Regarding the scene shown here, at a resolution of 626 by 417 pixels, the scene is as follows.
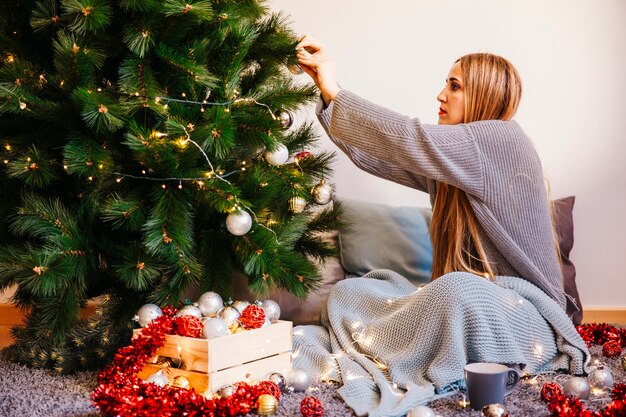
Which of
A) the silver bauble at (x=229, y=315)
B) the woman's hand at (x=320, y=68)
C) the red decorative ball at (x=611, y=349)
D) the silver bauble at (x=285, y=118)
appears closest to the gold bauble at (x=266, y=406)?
the silver bauble at (x=229, y=315)

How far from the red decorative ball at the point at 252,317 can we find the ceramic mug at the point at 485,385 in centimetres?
44

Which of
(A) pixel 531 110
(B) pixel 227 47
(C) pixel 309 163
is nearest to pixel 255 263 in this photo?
(C) pixel 309 163

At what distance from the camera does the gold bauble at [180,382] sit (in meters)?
1.33

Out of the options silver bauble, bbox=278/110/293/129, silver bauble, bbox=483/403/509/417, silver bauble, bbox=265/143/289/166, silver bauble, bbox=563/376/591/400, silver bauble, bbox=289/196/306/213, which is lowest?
silver bauble, bbox=289/196/306/213

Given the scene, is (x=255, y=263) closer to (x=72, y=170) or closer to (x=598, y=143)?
(x=72, y=170)

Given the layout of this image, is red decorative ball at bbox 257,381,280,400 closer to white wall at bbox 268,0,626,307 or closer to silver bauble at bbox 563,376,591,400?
silver bauble at bbox 563,376,591,400

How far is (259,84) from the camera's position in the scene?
5.63ft

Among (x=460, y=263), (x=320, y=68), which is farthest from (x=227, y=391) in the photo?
(x=320, y=68)

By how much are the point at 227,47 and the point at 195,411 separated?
0.81 metres

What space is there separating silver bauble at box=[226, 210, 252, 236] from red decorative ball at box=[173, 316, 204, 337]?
0.20 m

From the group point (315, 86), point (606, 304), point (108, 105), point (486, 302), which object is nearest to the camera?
point (108, 105)

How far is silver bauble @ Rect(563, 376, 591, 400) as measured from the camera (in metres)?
1.32

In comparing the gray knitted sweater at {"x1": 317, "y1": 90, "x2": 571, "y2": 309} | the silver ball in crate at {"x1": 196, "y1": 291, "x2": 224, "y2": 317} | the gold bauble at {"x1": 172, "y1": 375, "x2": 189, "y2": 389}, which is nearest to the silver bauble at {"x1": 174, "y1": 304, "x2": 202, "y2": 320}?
the silver ball in crate at {"x1": 196, "y1": 291, "x2": 224, "y2": 317}

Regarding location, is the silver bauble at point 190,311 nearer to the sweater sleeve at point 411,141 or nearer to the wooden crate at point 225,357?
the wooden crate at point 225,357
